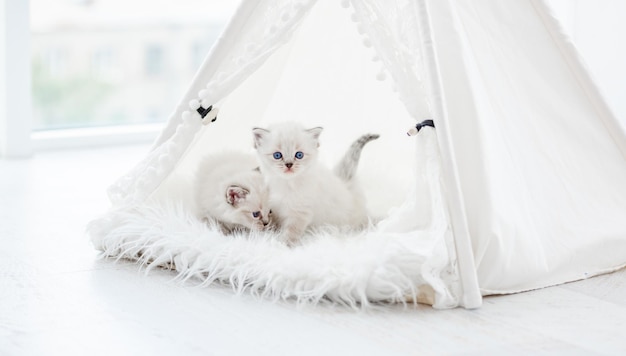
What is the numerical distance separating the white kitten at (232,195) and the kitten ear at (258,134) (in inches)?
4.1

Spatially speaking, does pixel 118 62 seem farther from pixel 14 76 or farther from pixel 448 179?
pixel 448 179

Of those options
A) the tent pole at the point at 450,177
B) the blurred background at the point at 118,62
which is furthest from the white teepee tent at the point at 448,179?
the blurred background at the point at 118,62

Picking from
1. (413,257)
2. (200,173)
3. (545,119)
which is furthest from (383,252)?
(200,173)

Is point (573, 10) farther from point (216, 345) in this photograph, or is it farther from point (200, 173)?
point (216, 345)

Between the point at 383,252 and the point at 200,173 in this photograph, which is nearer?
the point at 383,252

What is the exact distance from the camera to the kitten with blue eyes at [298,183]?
2129 mm

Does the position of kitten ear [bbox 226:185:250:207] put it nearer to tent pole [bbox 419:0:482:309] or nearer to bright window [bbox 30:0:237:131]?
tent pole [bbox 419:0:482:309]

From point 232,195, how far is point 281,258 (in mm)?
307

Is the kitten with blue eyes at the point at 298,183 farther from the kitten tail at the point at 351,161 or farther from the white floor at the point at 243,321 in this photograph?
the white floor at the point at 243,321

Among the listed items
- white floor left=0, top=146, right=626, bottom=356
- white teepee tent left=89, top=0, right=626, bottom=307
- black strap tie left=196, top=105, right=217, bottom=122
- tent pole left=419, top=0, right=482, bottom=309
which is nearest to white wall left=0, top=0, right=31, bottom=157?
white teepee tent left=89, top=0, right=626, bottom=307

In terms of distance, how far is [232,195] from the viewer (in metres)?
2.18

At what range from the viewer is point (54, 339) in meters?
1.66

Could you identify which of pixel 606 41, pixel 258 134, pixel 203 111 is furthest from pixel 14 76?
pixel 606 41

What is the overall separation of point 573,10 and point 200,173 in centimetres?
243
